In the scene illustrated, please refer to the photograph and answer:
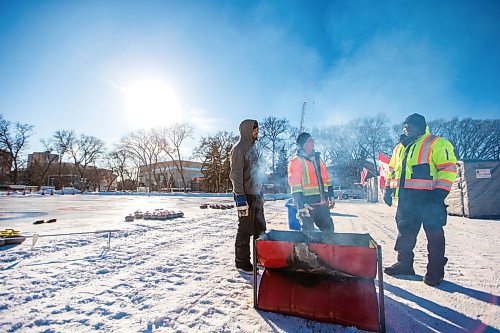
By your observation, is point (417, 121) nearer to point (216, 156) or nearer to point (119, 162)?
point (216, 156)

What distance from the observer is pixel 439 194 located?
2678 millimetres

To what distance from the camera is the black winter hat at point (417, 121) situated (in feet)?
9.63

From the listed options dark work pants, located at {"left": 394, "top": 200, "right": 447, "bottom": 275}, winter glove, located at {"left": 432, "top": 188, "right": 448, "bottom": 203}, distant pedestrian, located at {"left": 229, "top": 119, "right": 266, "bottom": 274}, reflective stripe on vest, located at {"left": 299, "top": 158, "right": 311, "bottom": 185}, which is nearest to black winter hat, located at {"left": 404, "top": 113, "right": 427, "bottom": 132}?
winter glove, located at {"left": 432, "top": 188, "right": 448, "bottom": 203}

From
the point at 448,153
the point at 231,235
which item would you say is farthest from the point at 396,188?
the point at 231,235

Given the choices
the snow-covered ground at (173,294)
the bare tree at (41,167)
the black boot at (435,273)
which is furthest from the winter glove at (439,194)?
the bare tree at (41,167)

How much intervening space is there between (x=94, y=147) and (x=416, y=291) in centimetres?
6002

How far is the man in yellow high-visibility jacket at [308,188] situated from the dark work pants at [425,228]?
2.90 ft

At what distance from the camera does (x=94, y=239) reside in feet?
16.2

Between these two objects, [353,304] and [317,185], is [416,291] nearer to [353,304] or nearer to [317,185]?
[353,304]

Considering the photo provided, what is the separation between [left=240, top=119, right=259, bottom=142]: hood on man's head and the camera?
339cm

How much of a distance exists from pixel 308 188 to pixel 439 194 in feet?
4.78

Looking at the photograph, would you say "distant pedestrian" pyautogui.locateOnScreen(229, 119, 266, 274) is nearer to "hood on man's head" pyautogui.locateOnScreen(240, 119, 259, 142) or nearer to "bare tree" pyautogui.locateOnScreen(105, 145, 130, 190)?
"hood on man's head" pyautogui.locateOnScreen(240, 119, 259, 142)

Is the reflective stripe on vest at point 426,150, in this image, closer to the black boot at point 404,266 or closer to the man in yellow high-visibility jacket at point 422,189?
the man in yellow high-visibility jacket at point 422,189

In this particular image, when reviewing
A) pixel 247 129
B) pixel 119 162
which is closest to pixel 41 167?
pixel 119 162
